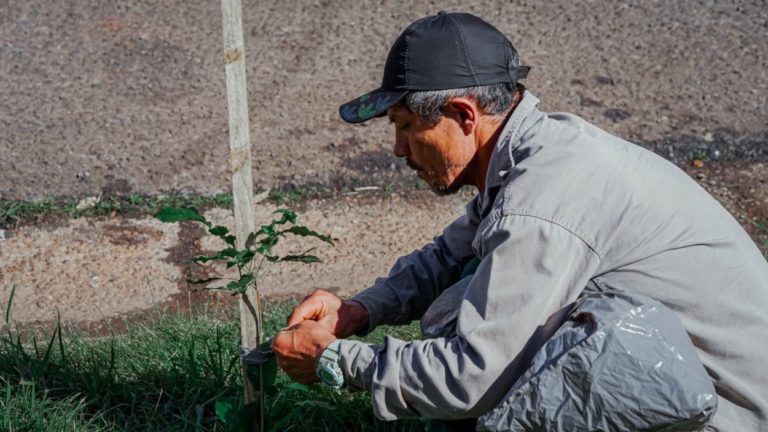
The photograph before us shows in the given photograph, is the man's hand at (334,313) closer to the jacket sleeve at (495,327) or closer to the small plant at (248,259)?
the small plant at (248,259)

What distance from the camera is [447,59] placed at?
2.29m

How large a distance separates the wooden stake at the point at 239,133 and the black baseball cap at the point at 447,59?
0.31 meters

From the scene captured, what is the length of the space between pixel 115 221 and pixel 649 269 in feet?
9.23

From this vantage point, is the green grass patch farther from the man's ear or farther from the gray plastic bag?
the gray plastic bag

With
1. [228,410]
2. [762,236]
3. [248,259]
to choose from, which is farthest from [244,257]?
[762,236]

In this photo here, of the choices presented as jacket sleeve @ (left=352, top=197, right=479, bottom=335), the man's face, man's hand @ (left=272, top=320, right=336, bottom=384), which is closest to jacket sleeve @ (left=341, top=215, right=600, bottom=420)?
man's hand @ (left=272, top=320, right=336, bottom=384)

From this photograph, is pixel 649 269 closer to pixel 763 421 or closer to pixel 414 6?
pixel 763 421

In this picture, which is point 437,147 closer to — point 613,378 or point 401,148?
point 401,148

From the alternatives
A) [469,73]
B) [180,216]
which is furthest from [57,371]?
[469,73]

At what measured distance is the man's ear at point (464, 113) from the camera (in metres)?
2.31

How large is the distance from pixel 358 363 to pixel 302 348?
19 cm

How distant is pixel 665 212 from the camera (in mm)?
2201

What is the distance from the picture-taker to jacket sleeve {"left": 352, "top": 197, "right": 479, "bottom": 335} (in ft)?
8.98

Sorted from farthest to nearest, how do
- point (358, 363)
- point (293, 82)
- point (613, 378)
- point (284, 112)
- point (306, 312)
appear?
point (293, 82)
point (284, 112)
point (306, 312)
point (358, 363)
point (613, 378)
